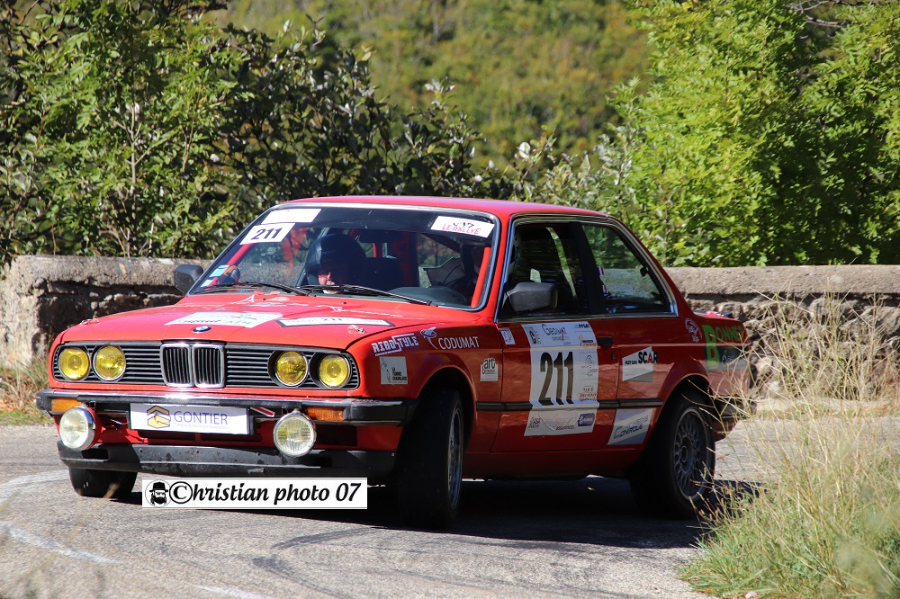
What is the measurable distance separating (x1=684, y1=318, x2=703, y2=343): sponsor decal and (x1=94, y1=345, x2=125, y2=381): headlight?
3481 millimetres

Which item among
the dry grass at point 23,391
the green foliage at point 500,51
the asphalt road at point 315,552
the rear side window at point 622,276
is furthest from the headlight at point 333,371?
the green foliage at point 500,51

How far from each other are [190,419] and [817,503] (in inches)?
106

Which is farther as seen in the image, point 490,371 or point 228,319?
point 490,371

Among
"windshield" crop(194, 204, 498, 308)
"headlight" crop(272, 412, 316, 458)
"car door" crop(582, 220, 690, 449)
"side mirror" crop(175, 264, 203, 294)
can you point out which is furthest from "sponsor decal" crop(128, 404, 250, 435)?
"car door" crop(582, 220, 690, 449)

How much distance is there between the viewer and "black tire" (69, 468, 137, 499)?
661 cm

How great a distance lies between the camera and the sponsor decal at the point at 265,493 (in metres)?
6.02

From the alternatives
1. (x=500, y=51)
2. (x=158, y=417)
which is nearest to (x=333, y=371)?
(x=158, y=417)

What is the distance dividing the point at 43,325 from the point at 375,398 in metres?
6.28

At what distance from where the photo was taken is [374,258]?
701cm

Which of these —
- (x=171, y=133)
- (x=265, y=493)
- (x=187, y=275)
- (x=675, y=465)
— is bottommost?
(x=675, y=465)

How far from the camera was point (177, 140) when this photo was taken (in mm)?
14633

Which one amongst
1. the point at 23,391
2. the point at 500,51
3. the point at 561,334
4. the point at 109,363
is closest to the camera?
the point at 109,363

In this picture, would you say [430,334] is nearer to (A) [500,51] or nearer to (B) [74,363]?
(B) [74,363]

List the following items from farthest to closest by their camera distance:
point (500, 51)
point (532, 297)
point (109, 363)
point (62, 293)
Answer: point (500, 51)
point (62, 293)
point (532, 297)
point (109, 363)
